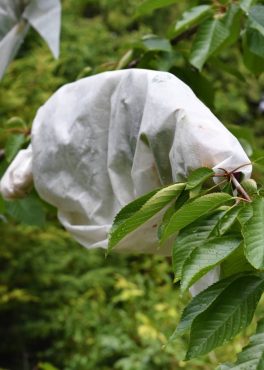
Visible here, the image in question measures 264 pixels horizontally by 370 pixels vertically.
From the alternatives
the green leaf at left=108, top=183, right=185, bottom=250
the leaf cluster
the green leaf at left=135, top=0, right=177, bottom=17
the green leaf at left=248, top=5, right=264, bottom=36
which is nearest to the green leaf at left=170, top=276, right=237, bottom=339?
the leaf cluster

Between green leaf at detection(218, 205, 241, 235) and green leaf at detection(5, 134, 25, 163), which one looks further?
green leaf at detection(5, 134, 25, 163)

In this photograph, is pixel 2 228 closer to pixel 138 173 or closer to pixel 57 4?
pixel 57 4

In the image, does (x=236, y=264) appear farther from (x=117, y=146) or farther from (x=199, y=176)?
(x=117, y=146)

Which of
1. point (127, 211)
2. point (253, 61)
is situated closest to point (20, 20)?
point (253, 61)

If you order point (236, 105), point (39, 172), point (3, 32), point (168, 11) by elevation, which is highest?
point (3, 32)

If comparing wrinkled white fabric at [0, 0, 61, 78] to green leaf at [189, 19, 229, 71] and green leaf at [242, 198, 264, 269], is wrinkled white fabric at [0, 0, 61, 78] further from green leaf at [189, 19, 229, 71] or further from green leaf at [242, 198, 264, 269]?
green leaf at [242, 198, 264, 269]

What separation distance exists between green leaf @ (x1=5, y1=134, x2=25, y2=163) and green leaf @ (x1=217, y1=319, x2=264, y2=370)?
86 cm

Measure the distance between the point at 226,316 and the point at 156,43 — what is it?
2.81 feet

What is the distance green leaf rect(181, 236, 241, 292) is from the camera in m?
0.59

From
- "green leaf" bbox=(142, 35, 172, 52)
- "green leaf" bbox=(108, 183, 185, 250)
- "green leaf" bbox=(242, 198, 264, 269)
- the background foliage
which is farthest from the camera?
the background foliage

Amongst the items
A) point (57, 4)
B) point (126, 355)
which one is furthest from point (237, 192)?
point (126, 355)

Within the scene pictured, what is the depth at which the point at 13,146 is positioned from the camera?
1.36 meters

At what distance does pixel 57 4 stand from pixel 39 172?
44 cm

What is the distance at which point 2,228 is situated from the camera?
3.49m
